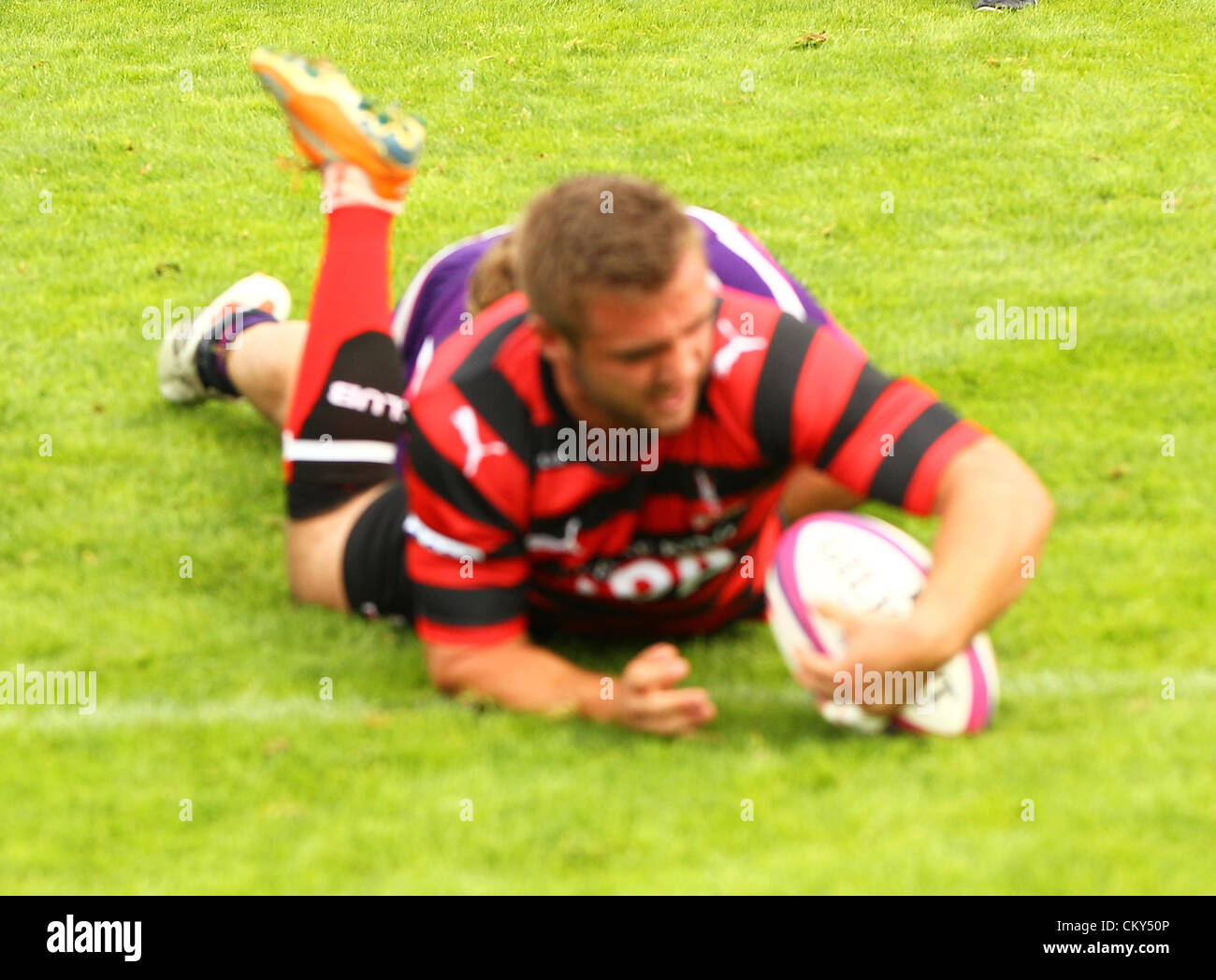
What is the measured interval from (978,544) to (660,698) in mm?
938

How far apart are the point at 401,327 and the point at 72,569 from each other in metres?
1.57

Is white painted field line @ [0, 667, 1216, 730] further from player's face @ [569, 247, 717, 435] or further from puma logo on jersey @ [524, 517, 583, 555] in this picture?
player's face @ [569, 247, 717, 435]

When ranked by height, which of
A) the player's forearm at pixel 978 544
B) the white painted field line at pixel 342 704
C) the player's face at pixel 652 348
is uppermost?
the player's face at pixel 652 348

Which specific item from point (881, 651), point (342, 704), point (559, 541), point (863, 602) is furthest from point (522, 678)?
point (881, 651)

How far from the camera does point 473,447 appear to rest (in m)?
4.73

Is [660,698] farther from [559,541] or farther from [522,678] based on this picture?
[559,541]

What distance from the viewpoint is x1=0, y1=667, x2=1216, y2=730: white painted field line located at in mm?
5012

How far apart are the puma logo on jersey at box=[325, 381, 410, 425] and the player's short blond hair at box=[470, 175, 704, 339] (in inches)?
70.9

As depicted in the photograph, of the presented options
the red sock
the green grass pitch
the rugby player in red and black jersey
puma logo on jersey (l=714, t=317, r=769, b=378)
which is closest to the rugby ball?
the green grass pitch

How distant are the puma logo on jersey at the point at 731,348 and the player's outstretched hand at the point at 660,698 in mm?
784

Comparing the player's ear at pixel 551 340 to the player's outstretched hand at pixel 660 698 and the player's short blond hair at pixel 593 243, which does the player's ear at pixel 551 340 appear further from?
the player's outstretched hand at pixel 660 698

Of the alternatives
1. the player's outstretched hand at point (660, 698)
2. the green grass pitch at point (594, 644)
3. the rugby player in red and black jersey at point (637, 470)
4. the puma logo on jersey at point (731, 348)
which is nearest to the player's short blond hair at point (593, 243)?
the rugby player in red and black jersey at point (637, 470)

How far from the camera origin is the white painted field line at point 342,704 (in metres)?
5.01

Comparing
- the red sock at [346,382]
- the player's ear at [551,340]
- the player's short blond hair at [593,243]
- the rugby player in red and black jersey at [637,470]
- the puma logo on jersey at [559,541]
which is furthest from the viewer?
the red sock at [346,382]
